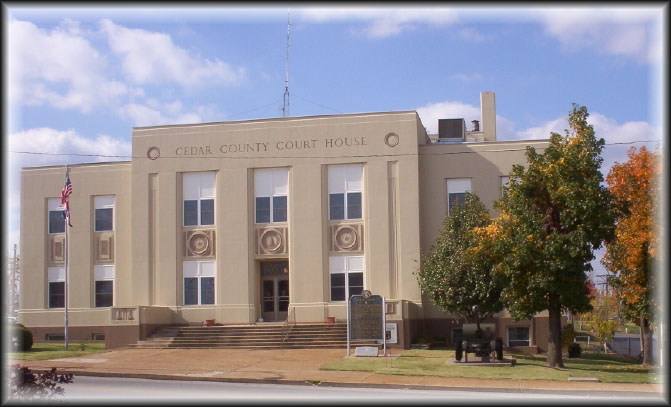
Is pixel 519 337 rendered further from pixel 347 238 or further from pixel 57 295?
pixel 57 295

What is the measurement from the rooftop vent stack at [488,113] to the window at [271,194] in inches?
506

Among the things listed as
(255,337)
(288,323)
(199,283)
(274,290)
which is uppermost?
(199,283)

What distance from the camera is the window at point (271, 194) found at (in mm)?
36188

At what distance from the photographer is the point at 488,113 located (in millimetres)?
43281

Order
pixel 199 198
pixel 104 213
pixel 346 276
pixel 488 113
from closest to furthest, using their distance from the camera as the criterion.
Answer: pixel 346 276
pixel 199 198
pixel 104 213
pixel 488 113

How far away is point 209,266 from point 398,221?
30.1 feet

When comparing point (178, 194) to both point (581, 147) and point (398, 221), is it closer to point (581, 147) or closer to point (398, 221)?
point (398, 221)

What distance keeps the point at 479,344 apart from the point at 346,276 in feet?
35.6

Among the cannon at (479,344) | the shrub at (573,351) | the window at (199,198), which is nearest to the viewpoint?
the cannon at (479,344)

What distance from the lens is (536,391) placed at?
19797 millimetres

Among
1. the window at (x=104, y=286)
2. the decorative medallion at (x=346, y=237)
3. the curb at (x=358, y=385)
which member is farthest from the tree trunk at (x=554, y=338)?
the window at (x=104, y=286)

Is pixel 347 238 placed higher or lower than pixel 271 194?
lower

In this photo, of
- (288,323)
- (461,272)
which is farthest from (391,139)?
(288,323)

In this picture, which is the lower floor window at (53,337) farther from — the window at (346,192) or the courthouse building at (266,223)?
the window at (346,192)
